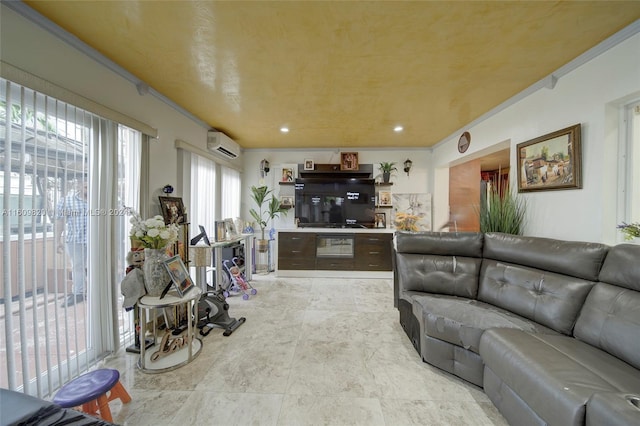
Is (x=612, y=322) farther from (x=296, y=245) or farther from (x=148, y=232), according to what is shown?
(x=296, y=245)

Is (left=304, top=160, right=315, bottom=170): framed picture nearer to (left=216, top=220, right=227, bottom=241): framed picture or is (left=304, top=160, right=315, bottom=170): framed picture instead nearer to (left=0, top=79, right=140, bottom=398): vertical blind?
(left=216, top=220, right=227, bottom=241): framed picture

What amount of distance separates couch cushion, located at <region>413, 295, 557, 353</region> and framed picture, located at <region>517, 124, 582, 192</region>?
1257 mm

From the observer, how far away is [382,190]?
4.76 m

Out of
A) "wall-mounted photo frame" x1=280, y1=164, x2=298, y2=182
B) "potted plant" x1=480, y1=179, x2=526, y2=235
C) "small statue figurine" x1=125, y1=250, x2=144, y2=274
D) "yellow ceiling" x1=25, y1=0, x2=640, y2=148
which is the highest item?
"yellow ceiling" x1=25, y1=0, x2=640, y2=148

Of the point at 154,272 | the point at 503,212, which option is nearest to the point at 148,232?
the point at 154,272

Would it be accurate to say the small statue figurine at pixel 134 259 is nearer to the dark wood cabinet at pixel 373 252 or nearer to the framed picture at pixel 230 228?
the framed picture at pixel 230 228

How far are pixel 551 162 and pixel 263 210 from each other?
444 centimetres

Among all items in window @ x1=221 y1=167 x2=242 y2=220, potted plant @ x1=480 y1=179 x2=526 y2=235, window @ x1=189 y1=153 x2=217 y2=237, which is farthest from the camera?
window @ x1=221 y1=167 x2=242 y2=220

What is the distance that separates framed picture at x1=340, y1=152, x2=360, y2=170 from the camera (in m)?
4.65

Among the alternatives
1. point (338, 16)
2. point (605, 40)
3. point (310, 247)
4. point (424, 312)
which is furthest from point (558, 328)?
point (310, 247)

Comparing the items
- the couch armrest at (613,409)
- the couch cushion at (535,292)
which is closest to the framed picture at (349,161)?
Answer: the couch cushion at (535,292)

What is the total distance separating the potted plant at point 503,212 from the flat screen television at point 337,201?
2161 mm

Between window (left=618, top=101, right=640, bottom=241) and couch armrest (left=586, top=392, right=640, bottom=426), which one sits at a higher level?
window (left=618, top=101, right=640, bottom=241)

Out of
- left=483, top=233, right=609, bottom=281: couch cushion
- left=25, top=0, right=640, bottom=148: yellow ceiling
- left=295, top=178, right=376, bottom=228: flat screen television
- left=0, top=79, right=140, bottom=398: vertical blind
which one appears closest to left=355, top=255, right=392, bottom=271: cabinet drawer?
left=295, top=178, right=376, bottom=228: flat screen television
